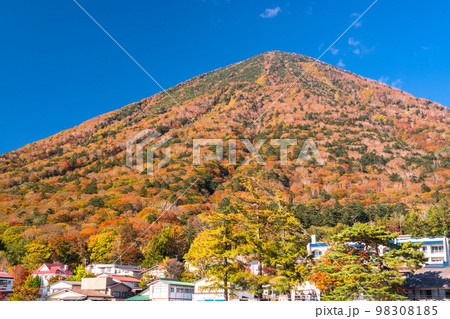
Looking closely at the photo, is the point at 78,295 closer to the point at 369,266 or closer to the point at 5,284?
the point at 5,284

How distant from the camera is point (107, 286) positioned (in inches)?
1720

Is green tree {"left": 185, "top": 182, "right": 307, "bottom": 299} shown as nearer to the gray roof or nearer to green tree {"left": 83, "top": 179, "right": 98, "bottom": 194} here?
the gray roof

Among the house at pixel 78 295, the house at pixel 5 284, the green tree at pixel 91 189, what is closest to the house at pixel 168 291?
the house at pixel 78 295

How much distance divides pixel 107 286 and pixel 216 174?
70.8 metres

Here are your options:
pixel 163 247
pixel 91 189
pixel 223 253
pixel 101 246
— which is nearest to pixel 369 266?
pixel 223 253

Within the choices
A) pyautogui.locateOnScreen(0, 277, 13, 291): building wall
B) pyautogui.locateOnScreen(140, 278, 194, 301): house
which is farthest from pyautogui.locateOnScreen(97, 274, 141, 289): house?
pyautogui.locateOnScreen(0, 277, 13, 291): building wall

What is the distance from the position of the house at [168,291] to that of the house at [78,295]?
546 centimetres

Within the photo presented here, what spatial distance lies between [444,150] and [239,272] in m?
125

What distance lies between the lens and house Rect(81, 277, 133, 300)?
143ft

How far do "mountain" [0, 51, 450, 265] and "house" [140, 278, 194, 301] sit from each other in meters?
13.2

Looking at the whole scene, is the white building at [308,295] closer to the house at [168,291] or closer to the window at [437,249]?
the house at [168,291]

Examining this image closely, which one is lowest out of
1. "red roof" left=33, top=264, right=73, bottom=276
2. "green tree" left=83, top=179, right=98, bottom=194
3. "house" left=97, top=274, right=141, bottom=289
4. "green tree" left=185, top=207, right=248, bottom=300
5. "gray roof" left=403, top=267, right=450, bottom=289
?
"house" left=97, top=274, right=141, bottom=289
